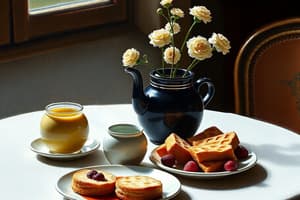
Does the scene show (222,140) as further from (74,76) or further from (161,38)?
(74,76)

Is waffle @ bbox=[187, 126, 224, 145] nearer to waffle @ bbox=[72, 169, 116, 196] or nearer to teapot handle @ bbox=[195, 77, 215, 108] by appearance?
teapot handle @ bbox=[195, 77, 215, 108]

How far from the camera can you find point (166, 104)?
5.13 ft

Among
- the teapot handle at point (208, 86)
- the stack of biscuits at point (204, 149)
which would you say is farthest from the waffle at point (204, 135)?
the teapot handle at point (208, 86)

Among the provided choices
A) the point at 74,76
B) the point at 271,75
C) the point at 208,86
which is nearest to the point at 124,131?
the point at 208,86

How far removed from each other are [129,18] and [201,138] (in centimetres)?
125

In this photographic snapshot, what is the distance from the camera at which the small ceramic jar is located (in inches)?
56.7

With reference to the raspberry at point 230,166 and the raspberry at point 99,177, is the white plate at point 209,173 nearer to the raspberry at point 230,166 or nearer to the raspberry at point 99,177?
the raspberry at point 230,166

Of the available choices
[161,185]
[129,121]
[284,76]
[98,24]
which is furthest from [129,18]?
[161,185]

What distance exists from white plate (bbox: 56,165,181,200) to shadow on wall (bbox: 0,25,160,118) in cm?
93

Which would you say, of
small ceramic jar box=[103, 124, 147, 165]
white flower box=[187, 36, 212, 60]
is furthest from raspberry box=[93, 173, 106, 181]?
white flower box=[187, 36, 212, 60]

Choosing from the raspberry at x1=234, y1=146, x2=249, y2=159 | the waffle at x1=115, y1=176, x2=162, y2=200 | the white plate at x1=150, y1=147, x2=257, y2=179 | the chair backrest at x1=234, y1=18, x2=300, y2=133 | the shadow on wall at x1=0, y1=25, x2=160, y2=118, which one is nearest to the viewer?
the waffle at x1=115, y1=176, x2=162, y2=200

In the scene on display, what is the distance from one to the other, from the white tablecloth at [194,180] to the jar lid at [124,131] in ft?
0.23

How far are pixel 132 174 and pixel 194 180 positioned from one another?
0.12 metres

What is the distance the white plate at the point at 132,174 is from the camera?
1311 mm
